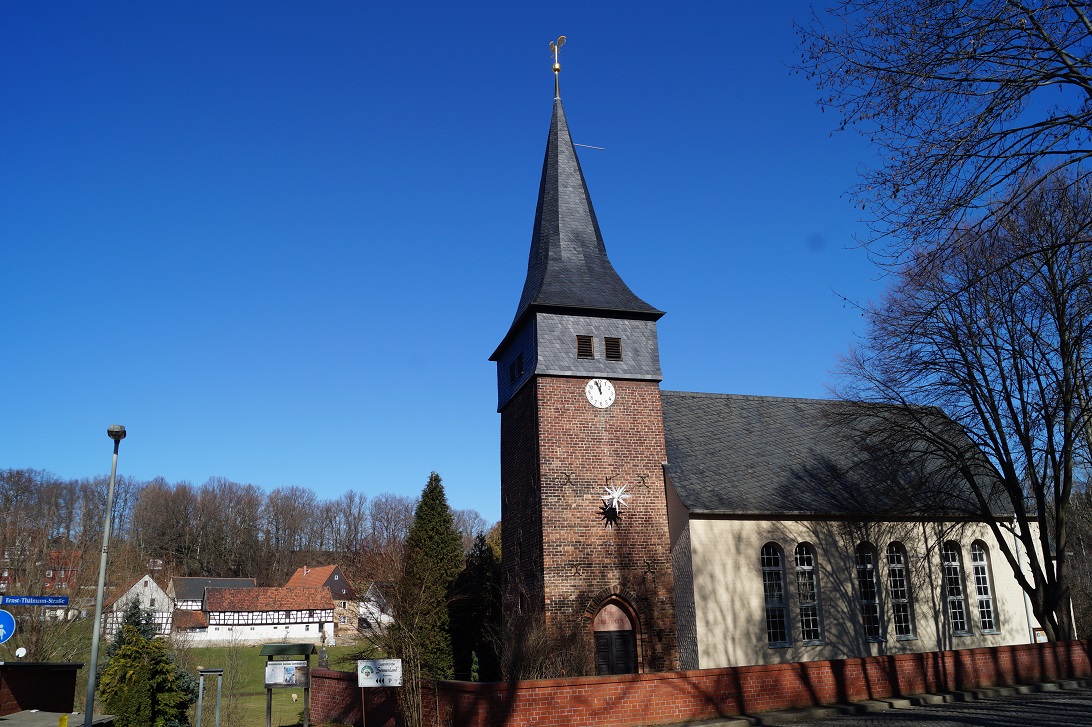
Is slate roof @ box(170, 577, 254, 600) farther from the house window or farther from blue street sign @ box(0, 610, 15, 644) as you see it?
blue street sign @ box(0, 610, 15, 644)

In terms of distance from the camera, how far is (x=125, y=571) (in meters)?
40.9

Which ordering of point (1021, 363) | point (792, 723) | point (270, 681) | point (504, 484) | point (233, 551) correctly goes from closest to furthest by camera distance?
point (792, 723) → point (270, 681) → point (1021, 363) → point (504, 484) → point (233, 551)

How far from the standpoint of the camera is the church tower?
70.0 feet

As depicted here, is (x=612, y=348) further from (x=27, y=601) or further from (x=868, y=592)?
(x=27, y=601)

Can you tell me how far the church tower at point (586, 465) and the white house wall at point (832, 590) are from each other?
117 cm

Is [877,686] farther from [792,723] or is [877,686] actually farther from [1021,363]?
[1021,363]

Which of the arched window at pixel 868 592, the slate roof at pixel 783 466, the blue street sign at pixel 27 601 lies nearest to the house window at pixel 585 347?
the slate roof at pixel 783 466

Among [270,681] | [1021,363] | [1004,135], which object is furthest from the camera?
[1021,363]

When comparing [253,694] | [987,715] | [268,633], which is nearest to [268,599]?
[268,633]

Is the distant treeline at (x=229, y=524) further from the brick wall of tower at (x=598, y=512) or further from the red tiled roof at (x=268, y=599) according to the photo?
the brick wall of tower at (x=598, y=512)

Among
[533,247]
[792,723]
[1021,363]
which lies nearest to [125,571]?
[533,247]

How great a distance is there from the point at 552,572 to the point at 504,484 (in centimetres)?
515

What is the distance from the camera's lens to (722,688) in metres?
16.3

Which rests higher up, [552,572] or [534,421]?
[534,421]
